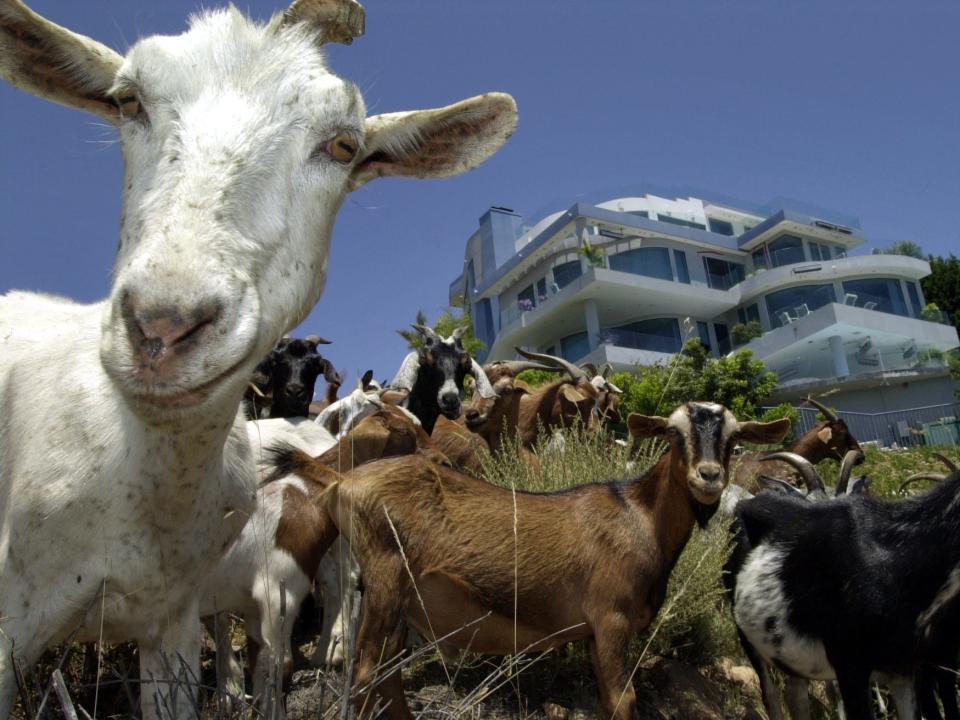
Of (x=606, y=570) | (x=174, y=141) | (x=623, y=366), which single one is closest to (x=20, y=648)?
(x=174, y=141)

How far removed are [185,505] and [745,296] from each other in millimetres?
46838

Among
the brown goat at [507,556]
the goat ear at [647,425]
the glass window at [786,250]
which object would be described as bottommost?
the brown goat at [507,556]

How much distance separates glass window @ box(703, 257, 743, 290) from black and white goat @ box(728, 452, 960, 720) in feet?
145

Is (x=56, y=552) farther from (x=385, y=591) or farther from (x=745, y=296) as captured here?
(x=745, y=296)

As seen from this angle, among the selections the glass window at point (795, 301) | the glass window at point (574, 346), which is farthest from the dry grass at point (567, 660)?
the glass window at point (795, 301)

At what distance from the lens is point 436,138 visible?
9.00ft

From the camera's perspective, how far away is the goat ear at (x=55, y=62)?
227cm

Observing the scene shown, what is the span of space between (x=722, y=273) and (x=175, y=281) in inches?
1965

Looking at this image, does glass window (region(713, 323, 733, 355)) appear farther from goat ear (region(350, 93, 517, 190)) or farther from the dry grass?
goat ear (region(350, 93, 517, 190))

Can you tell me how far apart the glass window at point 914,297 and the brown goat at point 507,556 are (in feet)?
158

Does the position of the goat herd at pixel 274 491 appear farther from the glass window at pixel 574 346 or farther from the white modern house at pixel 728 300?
the glass window at pixel 574 346

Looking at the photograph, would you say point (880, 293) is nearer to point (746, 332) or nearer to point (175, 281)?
point (746, 332)

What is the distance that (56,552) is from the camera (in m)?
2.19

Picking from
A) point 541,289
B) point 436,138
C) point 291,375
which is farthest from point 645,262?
point 436,138
